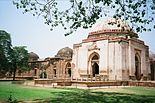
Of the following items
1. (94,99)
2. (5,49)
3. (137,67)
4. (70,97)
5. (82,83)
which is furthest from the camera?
(5,49)

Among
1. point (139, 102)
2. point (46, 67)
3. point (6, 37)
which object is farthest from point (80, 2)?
point (46, 67)

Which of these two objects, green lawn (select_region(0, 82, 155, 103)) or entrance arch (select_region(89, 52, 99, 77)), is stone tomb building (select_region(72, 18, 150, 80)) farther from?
green lawn (select_region(0, 82, 155, 103))

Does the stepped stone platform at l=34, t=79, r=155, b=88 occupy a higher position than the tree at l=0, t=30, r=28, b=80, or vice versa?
the tree at l=0, t=30, r=28, b=80

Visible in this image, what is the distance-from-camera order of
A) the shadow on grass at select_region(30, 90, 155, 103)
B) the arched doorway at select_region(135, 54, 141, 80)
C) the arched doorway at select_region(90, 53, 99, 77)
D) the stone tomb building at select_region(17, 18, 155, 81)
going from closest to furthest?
the shadow on grass at select_region(30, 90, 155, 103) → the stone tomb building at select_region(17, 18, 155, 81) → the arched doorway at select_region(135, 54, 141, 80) → the arched doorway at select_region(90, 53, 99, 77)

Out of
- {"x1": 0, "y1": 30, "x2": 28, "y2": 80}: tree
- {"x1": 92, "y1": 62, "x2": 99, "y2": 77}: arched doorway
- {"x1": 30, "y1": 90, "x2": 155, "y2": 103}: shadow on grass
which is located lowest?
{"x1": 30, "y1": 90, "x2": 155, "y2": 103}: shadow on grass

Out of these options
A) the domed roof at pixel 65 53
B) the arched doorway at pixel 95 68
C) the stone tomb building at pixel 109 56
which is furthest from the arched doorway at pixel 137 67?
the domed roof at pixel 65 53

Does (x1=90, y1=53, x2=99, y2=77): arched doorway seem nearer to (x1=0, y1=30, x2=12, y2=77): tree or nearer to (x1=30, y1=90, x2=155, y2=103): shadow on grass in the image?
(x1=0, y1=30, x2=12, y2=77): tree

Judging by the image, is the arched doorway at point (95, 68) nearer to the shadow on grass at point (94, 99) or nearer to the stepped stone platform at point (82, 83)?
the stepped stone platform at point (82, 83)

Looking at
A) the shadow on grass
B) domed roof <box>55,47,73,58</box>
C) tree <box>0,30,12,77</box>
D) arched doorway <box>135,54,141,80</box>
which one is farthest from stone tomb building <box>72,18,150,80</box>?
the shadow on grass

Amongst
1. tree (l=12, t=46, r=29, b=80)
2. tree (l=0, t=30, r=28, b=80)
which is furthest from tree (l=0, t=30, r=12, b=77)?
tree (l=12, t=46, r=29, b=80)

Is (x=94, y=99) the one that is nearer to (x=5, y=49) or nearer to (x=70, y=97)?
(x=70, y=97)

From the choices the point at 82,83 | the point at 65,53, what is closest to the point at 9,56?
the point at 65,53

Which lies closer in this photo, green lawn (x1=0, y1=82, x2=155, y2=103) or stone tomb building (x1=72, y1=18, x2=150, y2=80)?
green lawn (x1=0, y1=82, x2=155, y2=103)

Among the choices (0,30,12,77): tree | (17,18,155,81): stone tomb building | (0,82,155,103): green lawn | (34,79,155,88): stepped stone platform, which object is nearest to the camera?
(0,82,155,103): green lawn
